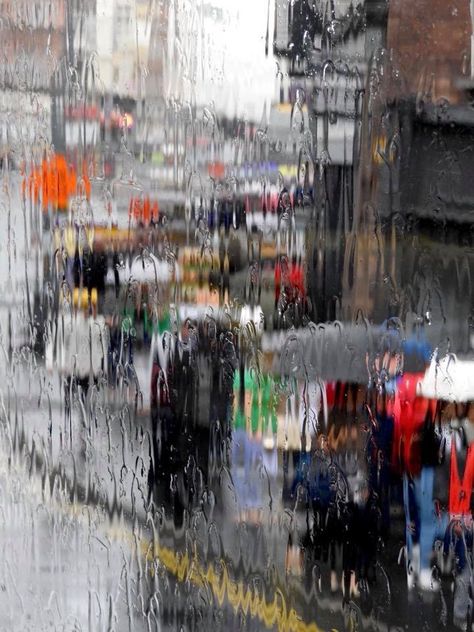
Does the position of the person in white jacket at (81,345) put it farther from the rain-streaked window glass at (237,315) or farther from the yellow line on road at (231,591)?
the yellow line on road at (231,591)

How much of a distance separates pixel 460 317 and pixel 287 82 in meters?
0.41

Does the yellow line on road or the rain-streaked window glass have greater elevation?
the rain-streaked window glass

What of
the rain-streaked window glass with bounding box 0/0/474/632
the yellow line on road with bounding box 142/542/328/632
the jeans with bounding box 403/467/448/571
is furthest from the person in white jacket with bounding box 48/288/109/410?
the jeans with bounding box 403/467/448/571

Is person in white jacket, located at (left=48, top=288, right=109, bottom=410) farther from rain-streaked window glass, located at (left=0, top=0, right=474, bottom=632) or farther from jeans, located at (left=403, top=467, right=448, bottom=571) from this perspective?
jeans, located at (left=403, top=467, right=448, bottom=571)

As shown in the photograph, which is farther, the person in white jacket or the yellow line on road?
the person in white jacket

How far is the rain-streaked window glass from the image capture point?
0.97 metres

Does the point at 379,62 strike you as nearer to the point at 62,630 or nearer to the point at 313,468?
the point at 313,468

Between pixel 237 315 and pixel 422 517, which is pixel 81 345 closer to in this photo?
pixel 237 315

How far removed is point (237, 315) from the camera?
1255mm

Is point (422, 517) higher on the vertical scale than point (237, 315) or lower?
lower

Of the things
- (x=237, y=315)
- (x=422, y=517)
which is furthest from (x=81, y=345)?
(x=422, y=517)

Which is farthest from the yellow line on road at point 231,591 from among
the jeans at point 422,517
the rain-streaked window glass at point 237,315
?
the jeans at point 422,517

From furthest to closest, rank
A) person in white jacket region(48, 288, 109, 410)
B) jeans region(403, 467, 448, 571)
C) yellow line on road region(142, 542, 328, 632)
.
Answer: person in white jacket region(48, 288, 109, 410), yellow line on road region(142, 542, 328, 632), jeans region(403, 467, 448, 571)

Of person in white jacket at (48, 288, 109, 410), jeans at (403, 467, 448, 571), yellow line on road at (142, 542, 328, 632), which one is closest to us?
jeans at (403, 467, 448, 571)
